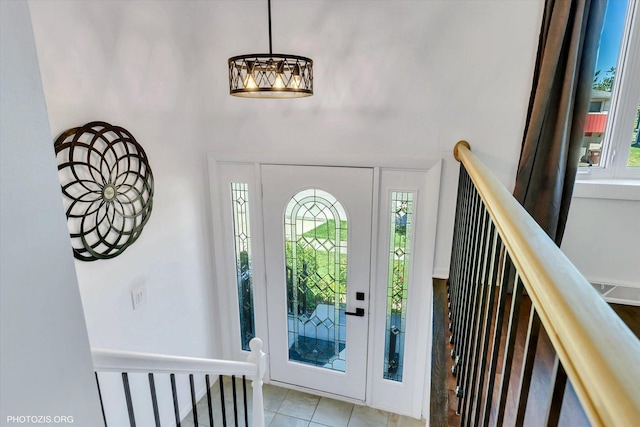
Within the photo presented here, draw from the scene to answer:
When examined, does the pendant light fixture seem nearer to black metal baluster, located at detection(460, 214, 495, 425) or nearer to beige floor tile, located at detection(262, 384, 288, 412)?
black metal baluster, located at detection(460, 214, 495, 425)

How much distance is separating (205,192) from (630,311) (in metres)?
2.81

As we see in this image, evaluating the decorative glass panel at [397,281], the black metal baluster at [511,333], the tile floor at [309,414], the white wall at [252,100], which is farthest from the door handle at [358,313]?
the black metal baluster at [511,333]

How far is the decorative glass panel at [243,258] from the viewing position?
2975 millimetres

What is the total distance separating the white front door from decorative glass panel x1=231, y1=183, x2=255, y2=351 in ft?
0.59

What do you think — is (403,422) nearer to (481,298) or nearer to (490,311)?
(481,298)

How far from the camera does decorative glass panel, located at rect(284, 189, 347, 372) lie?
2.82m

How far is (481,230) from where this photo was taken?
3.68 ft

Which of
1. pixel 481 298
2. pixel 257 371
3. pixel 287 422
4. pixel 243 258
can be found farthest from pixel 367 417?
pixel 481 298

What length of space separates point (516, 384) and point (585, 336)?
117cm

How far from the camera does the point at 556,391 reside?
44cm

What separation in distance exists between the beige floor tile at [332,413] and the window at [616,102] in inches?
92.9

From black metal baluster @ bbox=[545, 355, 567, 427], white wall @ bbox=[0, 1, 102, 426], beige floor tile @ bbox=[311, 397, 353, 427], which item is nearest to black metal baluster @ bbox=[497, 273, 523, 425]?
black metal baluster @ bbox=[545, 355, 567, 427]

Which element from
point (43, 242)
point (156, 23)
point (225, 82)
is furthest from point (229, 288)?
point (43, 242)

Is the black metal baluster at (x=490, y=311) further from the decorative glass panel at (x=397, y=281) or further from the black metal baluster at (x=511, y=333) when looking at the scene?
the decorative glass panel at (x=397, y=281)
